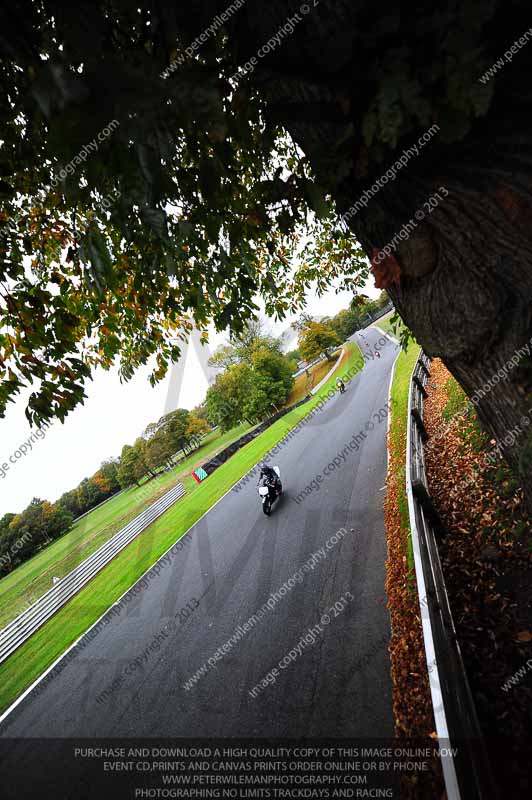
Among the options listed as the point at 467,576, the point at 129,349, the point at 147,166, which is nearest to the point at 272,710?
the point at 467,576

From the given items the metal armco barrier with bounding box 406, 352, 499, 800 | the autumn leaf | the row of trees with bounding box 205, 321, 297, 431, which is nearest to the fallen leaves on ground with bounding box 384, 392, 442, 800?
the metal armco barrier with bounding box 406, 352, 499, 800

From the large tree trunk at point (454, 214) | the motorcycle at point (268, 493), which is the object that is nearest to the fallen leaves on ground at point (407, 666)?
the large tree trunk at point (454, 214)

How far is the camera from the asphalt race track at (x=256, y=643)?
169 inches

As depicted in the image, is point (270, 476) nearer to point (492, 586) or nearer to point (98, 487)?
A: point (492, 586)

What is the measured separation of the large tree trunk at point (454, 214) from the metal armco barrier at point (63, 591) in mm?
15719

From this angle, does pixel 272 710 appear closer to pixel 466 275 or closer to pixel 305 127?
pixel 466 275

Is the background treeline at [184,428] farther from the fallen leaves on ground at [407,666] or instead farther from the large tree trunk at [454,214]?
the large tree trunk at [454,214]

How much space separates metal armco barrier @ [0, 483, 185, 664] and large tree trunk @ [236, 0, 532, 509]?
15719 millimetres

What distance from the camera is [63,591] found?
1367 cm

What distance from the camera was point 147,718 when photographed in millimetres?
5160

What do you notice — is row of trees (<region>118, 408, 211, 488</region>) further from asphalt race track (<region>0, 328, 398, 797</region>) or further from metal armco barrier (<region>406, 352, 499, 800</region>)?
metal armco barrier (<region>406, 352, 499, 800</region>)

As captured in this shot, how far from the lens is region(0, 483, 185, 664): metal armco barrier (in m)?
11.7

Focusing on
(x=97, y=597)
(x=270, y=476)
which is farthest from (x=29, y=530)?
(x=270, y=476)

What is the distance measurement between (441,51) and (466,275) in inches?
27.9
